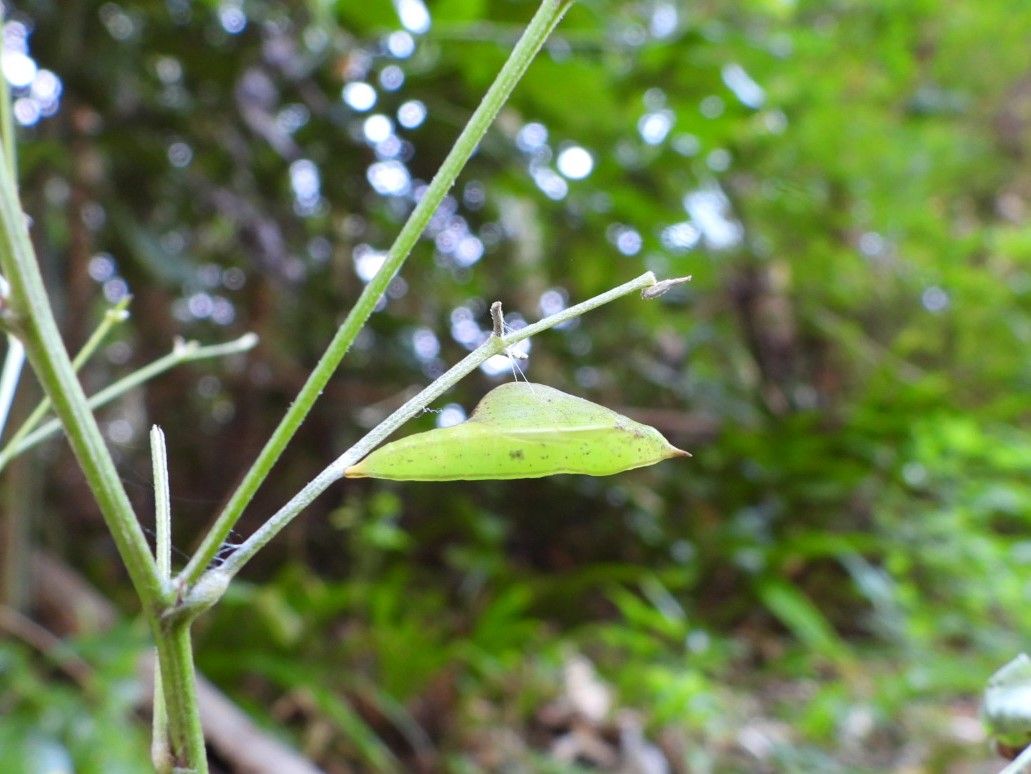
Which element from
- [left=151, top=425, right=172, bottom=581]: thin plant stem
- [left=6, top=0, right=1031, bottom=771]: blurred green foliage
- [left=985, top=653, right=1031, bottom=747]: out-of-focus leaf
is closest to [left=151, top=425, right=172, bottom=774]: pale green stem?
[left=151, top=425, right=172, bottom=581]: thin plant stem

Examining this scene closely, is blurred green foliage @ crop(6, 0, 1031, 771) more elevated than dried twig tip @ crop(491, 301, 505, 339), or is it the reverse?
dried twig tip @ crop(491, 301, 505, 339)

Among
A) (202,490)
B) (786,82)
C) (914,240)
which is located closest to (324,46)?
(202,490)

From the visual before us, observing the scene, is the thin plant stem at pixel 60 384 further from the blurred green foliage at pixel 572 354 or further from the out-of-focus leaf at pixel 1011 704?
the blurred green foliage at pixel 572 354

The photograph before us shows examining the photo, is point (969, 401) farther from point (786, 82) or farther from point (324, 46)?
point (324, 46)

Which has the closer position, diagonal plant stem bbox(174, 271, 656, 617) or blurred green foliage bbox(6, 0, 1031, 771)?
diagonal plant stem bbox(174, 271, 656, 617)

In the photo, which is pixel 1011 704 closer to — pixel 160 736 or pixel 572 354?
pixel 160 736

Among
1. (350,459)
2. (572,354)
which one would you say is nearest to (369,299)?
(350,459)

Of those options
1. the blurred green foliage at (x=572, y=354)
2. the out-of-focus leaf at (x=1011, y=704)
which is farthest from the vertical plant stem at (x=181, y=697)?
the blurred green foliage at (x=572, y=354)

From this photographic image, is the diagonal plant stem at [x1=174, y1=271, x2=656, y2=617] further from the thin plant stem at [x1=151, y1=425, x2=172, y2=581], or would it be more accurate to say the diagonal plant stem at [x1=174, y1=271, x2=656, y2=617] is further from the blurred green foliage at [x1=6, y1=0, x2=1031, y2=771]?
the blurred green foliage at [x1=6, y1=0, x2=1031, y2=771]
